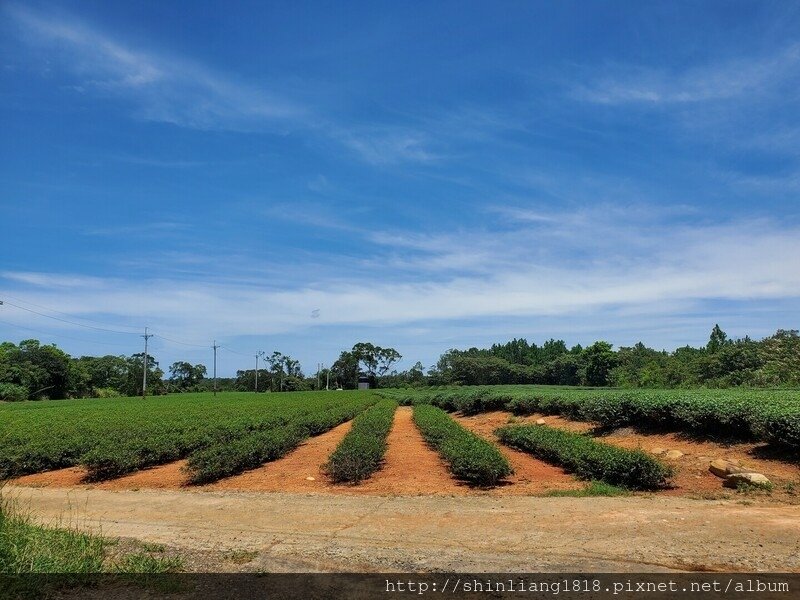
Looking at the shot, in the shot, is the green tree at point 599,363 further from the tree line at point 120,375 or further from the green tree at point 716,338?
the tree line at point 120,375

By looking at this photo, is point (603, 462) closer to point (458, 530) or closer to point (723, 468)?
point (723, 468)

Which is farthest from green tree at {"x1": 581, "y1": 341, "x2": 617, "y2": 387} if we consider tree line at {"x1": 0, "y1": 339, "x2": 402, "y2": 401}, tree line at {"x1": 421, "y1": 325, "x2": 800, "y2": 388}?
tree line at {"x1": 0, "y1": 339, "x2": 402, "y2": 401}

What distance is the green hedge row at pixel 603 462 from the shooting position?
432 inches

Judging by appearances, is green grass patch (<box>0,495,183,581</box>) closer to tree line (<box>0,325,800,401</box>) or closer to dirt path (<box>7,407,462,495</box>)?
dirt path (<box>7,407,462,495</box>)

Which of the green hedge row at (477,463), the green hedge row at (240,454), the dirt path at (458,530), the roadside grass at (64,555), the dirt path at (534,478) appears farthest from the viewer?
the green hedge row at (240,454)

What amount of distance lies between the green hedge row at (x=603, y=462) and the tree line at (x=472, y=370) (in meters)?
33.6

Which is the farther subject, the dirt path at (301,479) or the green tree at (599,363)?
the green tree at (599,363)

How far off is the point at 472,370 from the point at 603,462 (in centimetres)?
8758

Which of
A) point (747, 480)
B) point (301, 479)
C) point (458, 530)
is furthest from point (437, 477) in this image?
point (747, 480)

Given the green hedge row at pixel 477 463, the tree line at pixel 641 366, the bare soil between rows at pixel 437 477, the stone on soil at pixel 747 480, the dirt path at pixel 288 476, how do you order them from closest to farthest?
the stone on soil at pixel 747 480
the bare soil between rows at pixel 437 477
the green hedge row at pixel 477 463
the dirt path at pixel 288 476
the tree line at pixel 641 366

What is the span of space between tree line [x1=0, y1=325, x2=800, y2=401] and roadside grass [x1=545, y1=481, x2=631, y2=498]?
36.8 metres

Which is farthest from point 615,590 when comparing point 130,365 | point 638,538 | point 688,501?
point 130,365

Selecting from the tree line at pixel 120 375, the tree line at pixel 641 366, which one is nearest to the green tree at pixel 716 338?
the tree line at pixel 641 366

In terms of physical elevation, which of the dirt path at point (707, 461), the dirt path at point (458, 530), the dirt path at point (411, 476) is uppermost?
the dirt path at point (458, 530)
